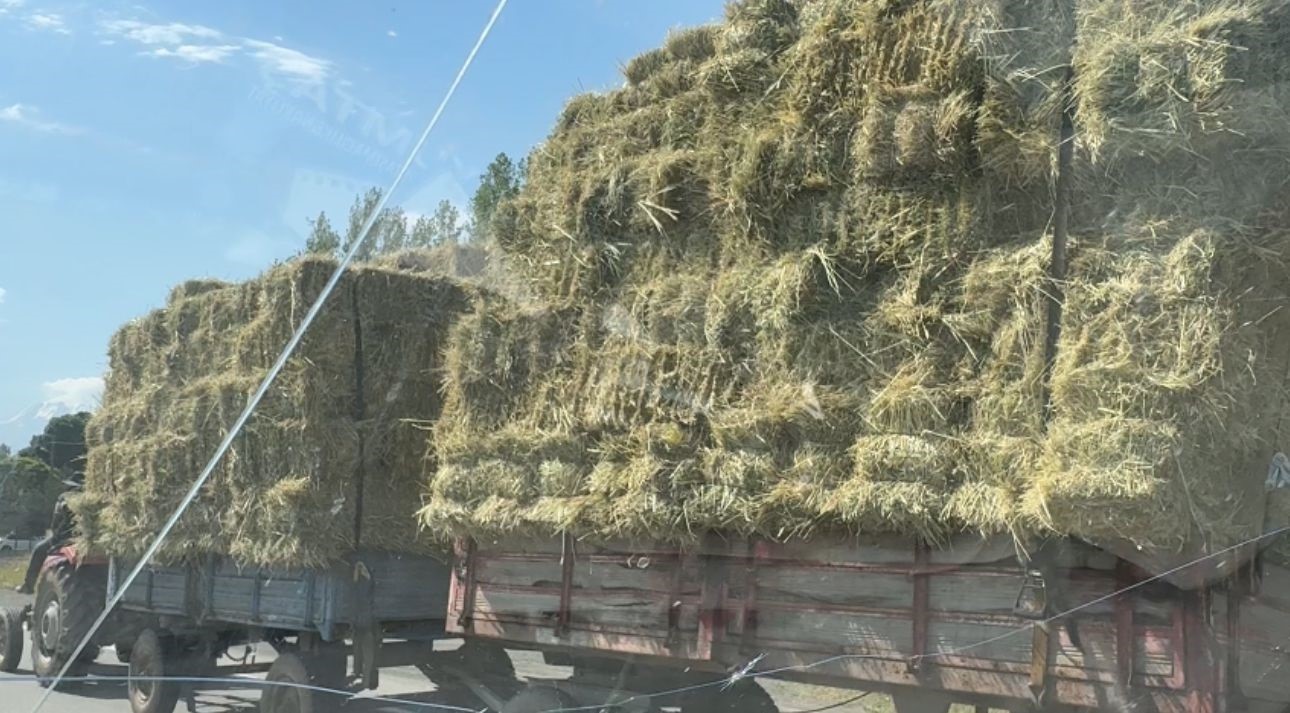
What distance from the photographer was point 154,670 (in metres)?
9.29

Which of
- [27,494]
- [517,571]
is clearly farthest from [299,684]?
[27,494]

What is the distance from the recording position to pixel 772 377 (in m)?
4.78

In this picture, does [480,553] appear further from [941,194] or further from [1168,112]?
[1168,112]

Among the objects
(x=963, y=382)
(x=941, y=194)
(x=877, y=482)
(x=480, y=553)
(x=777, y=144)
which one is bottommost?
(x=480, y=553)

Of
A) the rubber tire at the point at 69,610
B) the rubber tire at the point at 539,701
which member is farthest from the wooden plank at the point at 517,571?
the rubber tire at the point at 69,610

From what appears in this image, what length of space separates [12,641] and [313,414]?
24.7 ft

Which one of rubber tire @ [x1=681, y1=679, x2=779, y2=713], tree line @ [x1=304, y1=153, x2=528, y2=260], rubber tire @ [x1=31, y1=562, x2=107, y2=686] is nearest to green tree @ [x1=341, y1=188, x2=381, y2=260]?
tree line @ [x1=304, y1=153, x2=528, y2=260]

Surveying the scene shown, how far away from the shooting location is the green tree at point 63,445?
10859mm

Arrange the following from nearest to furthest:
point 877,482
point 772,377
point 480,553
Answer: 1. point 877,482
2. point 772,377
3. point 480,553

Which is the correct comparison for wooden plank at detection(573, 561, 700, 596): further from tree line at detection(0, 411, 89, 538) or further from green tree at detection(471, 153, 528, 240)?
tree line at detection(0, 411, 89, 538)

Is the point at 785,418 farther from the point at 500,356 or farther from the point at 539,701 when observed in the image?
the point at 539,701

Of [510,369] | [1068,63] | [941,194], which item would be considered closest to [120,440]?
[510,369]

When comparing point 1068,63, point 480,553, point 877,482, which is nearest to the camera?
point 1068,63

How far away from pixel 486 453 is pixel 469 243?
2.16 m
